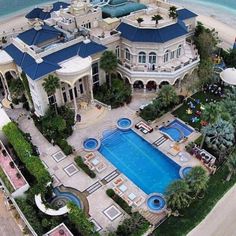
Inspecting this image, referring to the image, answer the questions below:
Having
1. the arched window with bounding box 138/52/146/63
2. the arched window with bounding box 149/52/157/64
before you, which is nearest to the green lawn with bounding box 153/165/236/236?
the arched window with bounding box 149/52/157/64

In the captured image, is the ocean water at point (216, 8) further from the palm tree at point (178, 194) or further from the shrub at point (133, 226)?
the shrub at point (133, 226)

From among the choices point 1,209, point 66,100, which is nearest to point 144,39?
point 66,100

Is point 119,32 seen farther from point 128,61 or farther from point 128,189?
point 128,189

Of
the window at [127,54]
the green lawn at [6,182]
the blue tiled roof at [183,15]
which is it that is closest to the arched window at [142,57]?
the window at [127,54]

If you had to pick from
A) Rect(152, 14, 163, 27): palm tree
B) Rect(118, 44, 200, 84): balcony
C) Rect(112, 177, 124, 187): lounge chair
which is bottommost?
Rect(112, 177, 124, 187): lounge chair


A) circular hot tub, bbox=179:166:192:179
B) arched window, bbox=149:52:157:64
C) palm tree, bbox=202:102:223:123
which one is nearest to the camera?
palm tree, bbox=202:102:223:123

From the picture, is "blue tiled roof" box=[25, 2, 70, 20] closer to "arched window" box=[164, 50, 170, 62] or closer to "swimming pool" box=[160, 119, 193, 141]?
"arched window" box=[164, 50, 170, 62]
